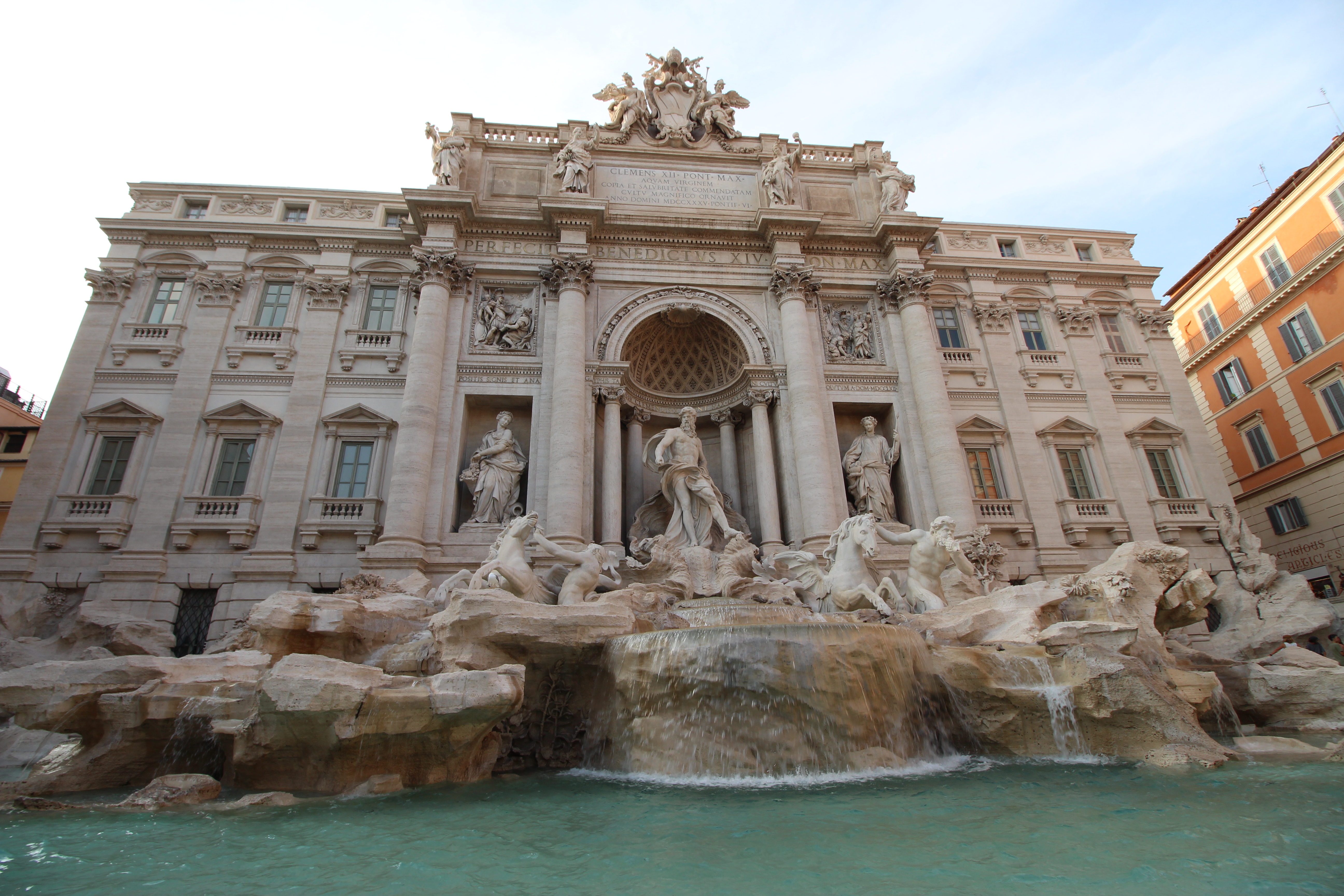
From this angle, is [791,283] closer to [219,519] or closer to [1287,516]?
[219,519]

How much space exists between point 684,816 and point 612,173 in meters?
17.8

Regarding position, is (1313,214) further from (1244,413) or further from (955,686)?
(955,686)

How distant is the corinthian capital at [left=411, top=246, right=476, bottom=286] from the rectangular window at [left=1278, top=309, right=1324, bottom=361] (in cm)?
2576

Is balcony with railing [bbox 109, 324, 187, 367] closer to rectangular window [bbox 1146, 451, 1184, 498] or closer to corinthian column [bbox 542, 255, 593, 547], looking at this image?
corinthian column [bbox 542, 255, 593, 547]

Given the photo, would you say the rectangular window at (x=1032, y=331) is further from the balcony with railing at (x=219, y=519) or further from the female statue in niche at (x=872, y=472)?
the balcony with railing at (x=219, y=519)

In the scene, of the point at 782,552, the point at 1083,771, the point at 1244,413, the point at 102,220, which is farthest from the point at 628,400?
the point at 1244,413

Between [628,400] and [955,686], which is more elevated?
[628,400]

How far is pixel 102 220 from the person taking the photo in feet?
58.0

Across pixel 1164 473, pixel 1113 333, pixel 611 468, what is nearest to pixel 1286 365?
pixel 1113 333

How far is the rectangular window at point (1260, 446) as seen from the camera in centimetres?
2195

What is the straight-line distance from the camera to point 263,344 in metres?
17.1

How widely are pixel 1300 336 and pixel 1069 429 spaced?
9.68m

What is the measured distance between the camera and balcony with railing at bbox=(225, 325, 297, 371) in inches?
667

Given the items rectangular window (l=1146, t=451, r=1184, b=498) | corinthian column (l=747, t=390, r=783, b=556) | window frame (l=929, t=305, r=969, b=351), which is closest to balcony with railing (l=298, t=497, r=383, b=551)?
corinthian column (l=747, t=390, r=783, b=556)
